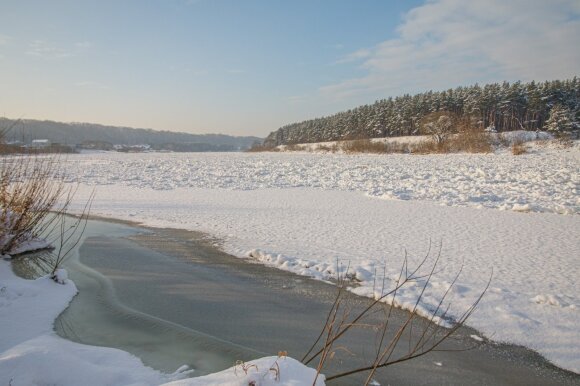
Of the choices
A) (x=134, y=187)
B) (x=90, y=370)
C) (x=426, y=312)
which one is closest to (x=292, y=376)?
(x=90, y=370)

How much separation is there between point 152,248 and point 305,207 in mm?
6096

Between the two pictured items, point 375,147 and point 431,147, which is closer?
point 431,147

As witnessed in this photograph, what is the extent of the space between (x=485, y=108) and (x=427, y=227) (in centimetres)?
5732

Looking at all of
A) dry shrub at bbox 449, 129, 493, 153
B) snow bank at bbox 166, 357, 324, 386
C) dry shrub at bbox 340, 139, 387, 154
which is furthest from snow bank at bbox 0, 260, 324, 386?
dry shrub at bbox 340, 139, 387, 154

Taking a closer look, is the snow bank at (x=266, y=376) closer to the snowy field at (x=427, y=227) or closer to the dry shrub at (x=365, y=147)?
the snowy field at (x=427, y=227)

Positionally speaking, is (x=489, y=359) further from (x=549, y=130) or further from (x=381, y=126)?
(x=381, y=126)

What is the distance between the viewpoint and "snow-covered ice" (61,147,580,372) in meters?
5.11

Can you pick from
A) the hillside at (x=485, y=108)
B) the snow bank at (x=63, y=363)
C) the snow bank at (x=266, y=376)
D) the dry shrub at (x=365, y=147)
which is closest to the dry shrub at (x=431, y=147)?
the dry shrub at (x=365, y=147)

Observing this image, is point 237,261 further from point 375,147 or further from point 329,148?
point 329,148

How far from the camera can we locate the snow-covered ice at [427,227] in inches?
201

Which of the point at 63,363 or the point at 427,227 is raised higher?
the point at 427,227

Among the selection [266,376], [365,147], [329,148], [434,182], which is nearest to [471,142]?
[365,147]

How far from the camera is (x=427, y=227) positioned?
9641 millimetres

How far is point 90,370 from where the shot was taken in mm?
3340
